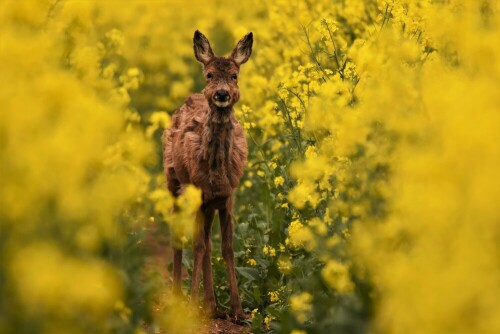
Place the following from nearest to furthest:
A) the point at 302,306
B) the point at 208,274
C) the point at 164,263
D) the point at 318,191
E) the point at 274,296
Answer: the point at 302,306
the point at 318,191
the point at 274,296
the point at 208,274
the point at 164,263

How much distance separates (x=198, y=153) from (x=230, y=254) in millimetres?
970

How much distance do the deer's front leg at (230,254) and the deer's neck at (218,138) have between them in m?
0.40

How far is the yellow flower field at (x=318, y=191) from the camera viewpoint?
4605 millimetres

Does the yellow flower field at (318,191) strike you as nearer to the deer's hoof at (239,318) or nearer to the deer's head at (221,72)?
the deer's hoof at (239,318)

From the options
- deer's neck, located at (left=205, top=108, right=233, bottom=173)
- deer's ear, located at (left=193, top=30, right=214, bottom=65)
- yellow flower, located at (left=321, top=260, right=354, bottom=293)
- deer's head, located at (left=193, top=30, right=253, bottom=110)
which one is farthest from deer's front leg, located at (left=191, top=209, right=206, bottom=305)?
yellow flower, located at (left=321, top=260, right=354, bottom=293)

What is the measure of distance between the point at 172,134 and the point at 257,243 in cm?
135

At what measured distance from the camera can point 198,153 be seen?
9.98m

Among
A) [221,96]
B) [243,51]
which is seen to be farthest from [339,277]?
[243,51]

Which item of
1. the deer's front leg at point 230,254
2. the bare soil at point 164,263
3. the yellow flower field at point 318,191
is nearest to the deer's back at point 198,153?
the deer's front leg at point 230,254

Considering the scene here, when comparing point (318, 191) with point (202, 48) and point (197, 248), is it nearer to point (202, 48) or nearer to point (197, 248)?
point (197, 248)

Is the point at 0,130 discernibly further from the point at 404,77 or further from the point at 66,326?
the point at 404,77

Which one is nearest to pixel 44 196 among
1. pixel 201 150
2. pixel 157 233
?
pixel 201 150

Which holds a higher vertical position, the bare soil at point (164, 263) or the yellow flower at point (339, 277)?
the bare soil at point (164, 263)

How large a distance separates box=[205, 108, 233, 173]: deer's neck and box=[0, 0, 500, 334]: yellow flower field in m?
0.50
